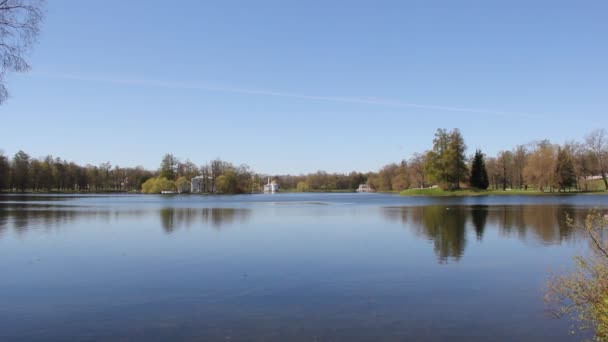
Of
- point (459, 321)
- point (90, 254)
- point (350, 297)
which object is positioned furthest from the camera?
point (90, 254)

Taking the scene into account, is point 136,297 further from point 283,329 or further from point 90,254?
point 90,254

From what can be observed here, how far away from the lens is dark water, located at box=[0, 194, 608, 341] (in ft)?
29.3

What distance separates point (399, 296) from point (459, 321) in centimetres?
223

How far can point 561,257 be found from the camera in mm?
16984

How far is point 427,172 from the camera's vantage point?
94062 mm

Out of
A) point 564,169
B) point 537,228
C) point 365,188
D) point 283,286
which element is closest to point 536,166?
point 564,169

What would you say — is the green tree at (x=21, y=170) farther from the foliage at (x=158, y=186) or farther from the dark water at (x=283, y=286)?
the dark water at (x=283, y=286)

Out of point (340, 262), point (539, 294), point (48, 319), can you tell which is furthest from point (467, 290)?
point (48, 319)

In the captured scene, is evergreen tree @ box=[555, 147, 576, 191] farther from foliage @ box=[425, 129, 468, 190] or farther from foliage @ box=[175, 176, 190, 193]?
foliage @ box=[175, 176, 190, 193]

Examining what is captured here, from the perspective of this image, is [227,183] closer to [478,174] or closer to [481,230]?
[478,174]

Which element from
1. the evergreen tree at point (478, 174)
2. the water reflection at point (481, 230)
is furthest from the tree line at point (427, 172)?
the water reflection at point (481, 230)

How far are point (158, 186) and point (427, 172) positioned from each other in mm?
76949

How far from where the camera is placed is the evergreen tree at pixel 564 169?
8238cm

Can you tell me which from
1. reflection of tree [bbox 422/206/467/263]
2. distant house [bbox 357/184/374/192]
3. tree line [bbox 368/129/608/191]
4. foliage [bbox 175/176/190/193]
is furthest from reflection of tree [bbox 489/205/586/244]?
distant house [bbox 357/184/374/192]
